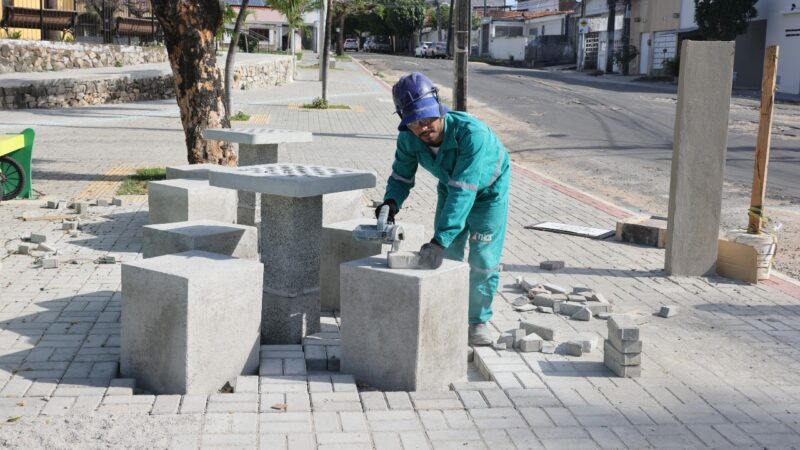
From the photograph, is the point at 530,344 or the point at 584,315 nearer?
the point at 530,344

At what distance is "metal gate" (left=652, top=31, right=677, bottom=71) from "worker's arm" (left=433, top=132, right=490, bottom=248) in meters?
42.1

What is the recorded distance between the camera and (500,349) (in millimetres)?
5336

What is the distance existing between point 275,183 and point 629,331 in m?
2.11

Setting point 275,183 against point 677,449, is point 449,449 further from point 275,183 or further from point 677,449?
point 275,183

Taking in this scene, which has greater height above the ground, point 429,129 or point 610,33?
point 610,33

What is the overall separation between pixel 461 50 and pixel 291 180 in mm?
9166

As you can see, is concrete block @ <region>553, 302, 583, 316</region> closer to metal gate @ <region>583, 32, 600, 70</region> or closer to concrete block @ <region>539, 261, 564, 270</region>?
concrete block @ <region>539, 261, 564, 270</region>

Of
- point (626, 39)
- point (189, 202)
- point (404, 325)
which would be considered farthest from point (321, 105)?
point (626, 39)

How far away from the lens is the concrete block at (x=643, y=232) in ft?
28.0

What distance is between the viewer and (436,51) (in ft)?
221

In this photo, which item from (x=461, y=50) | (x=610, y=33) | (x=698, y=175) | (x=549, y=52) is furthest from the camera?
(x=549, y=52)

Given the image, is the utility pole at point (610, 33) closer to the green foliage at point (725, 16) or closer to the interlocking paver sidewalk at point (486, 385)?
the green foliage at point (725, 16)

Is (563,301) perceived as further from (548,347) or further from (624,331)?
(624,331)

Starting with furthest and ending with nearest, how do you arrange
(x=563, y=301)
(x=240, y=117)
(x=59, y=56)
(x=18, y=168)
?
(x=59, y=56), (x=240, y=117), (x=18, y=168), (x=563, y=301)
